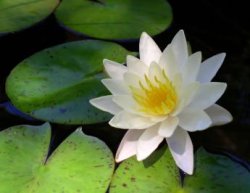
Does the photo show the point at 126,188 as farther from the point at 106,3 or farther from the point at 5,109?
the point at 106,3

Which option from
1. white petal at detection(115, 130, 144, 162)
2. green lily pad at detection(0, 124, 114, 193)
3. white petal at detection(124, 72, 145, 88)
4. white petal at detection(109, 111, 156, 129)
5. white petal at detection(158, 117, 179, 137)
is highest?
white petal at detection(124, 72, 145, 88)

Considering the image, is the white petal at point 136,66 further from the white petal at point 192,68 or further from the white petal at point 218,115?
the white petal at point 218,115

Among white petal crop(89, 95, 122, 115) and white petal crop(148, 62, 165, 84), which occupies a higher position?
white petal crop(148, 62, 165, 84)

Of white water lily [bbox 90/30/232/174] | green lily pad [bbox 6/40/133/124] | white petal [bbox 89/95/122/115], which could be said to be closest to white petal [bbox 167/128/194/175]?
white water lily [bbox 90/30/232/174]

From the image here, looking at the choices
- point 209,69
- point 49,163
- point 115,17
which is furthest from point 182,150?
point 115,17

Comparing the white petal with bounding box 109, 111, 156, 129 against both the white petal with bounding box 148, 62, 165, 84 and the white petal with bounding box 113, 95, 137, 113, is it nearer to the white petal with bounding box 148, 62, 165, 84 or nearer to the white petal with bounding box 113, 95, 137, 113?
the white petal with bounding box 113, 95, 137, 113

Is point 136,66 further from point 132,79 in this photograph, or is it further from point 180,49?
point 180,49
